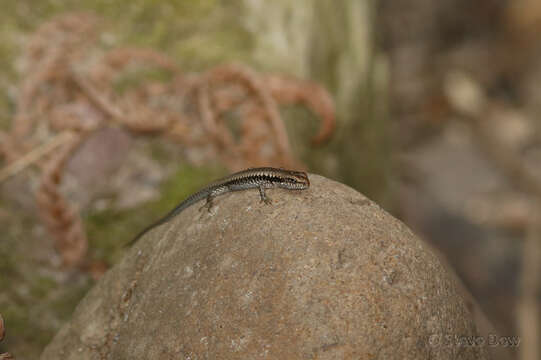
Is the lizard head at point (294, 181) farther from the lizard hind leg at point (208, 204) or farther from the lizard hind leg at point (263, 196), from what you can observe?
the lizard hind leg at point (208, 204)

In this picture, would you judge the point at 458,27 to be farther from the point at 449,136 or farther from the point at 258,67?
the point at 258,67

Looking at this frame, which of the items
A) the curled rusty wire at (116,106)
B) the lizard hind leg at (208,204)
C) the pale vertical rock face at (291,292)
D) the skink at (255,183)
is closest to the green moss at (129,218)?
the curled rusty wire at (116,106)

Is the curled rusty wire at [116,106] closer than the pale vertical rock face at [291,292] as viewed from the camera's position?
No

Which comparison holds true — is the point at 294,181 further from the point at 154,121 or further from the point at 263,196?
the point at 154,121

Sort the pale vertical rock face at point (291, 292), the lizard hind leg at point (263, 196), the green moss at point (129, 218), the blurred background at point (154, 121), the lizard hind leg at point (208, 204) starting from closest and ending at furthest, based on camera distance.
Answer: the pale vertical rock face at point (291, 292), the lizard hind leg at point (263, 196), the lizard hind leg at point (208, 204), the blurred background at point (154, 121), the green moss at point (129, 218)

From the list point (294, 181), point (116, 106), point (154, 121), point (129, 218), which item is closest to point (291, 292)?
point (294, 181)

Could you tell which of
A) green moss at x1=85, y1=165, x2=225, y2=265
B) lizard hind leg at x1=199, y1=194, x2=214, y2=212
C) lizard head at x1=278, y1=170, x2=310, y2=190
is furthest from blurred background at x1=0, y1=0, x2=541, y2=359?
lizard head at x1=278, y1=170, x2=310, y2=190
